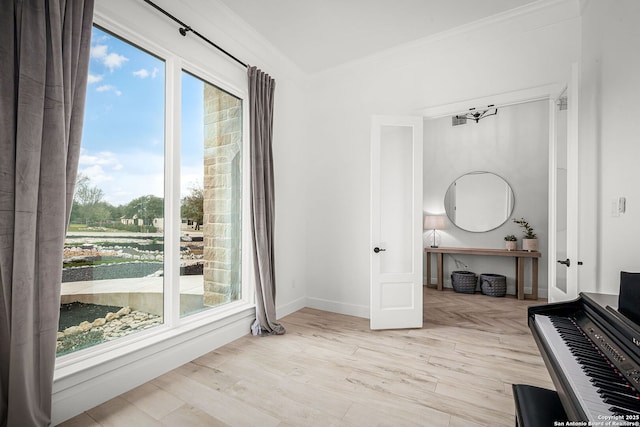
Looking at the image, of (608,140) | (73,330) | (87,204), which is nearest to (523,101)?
(608,140)

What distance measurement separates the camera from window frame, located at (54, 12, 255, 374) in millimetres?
1902

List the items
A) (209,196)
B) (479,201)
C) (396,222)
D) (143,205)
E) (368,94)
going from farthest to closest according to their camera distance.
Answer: (479,201) < (368,94) < (396,222) < (209,196) < (143,205)

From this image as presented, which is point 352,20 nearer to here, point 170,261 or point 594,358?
point 170,261

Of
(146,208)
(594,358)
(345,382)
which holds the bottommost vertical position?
(345,382)

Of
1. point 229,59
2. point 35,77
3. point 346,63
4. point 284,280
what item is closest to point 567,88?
point 346,63

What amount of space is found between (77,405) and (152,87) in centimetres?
218

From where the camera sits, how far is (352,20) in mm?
2832

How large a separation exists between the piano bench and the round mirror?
4427mm

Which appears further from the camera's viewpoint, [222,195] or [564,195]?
[222,195]

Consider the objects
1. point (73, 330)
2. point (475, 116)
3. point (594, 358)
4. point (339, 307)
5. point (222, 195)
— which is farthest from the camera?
point (475, 116)

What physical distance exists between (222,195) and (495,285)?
4.28 meters

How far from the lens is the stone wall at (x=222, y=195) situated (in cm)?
279

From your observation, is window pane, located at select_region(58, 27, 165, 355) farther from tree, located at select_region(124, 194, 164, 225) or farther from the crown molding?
the crown molding

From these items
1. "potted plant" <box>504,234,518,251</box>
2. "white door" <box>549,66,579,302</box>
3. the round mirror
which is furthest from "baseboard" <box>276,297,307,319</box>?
"potted plant" <box>504,234,518,251</box>
